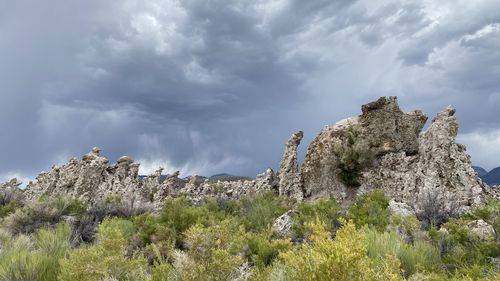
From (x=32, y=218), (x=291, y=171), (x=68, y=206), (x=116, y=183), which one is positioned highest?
(x=116, y=183)

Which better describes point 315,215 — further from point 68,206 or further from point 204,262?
point 68,206

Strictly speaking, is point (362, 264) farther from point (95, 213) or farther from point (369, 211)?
point (95, 213)

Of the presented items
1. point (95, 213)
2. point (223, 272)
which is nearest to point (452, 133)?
point (95, 213)

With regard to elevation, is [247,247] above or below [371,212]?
below

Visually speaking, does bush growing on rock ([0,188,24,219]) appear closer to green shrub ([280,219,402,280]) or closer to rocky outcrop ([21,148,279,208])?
rocky outcrop ([21,148,279,208])

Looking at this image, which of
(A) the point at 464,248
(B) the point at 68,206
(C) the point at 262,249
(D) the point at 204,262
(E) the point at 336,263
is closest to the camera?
(E) the point at 336,263

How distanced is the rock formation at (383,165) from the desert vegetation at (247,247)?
2.63 m

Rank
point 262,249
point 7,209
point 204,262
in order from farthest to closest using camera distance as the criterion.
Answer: point 7,209 → point 262,249 → point 204,262

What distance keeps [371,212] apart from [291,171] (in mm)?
9078

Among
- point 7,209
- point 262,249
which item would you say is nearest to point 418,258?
point 262,249

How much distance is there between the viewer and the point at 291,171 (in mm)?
21469

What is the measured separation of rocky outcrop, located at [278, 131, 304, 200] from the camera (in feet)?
67.9

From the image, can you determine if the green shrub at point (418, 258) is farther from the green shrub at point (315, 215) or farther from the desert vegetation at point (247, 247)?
the green shrub at point (315, 215)

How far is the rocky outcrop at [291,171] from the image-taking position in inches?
814
